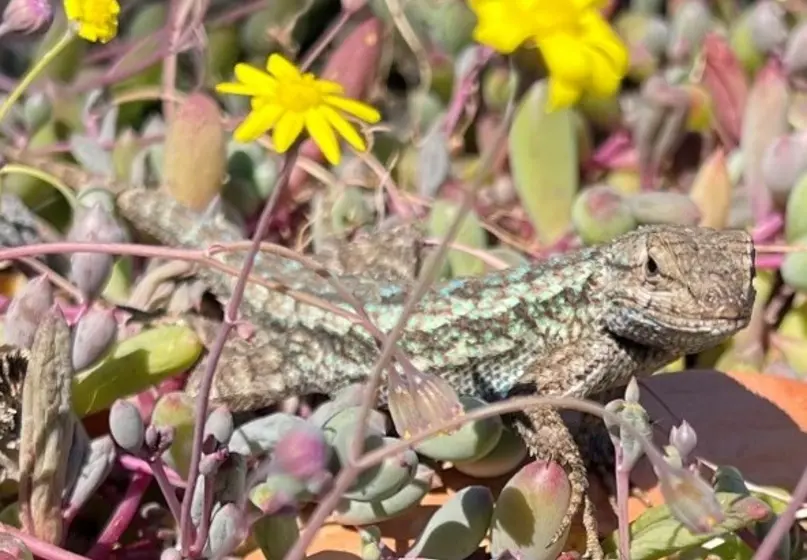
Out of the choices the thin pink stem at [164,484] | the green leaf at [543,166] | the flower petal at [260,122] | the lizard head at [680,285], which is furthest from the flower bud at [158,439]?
the green leaf at [543,166]

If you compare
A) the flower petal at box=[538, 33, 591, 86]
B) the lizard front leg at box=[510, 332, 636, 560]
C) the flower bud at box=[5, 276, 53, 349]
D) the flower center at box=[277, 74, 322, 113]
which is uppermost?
the flower petal at box=[538, 33, 591, 86]

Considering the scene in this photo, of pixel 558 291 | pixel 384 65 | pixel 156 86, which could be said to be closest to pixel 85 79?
pixel 156 86

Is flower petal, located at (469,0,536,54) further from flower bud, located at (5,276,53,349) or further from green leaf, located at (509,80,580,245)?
green leaf, located at (509,80,580,245)

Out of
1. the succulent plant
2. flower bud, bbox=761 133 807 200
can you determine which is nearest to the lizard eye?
flower bud, bbox=761 133 807 200

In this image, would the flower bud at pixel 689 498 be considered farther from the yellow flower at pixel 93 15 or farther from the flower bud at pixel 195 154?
the flower bud at pixel 195 154

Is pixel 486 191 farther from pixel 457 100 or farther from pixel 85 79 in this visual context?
pixel 85 79

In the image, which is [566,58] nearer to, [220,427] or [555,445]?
[220,427]

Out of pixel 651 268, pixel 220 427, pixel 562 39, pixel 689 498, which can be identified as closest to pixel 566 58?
pixel 562 39
